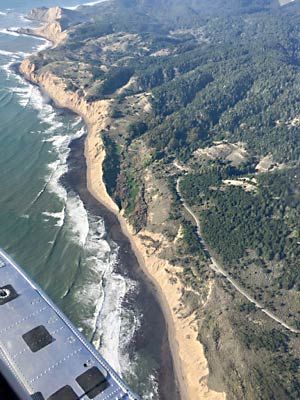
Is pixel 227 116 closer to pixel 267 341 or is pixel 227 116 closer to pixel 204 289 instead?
pixel 204 289

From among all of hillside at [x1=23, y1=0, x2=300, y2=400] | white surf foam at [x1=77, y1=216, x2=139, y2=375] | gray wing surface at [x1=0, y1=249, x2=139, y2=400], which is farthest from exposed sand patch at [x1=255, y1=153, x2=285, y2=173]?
gray wing surface at [x1=0, y1=249, x2=139, y2=400]

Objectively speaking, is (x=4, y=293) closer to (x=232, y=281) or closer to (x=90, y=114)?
(x=232, y=281)

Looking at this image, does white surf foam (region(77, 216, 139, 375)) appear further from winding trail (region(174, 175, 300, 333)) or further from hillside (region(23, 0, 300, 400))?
winding trail (region(174, 175, 300, 333))

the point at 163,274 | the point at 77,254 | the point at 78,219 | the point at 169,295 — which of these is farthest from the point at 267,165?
the point at 77,254

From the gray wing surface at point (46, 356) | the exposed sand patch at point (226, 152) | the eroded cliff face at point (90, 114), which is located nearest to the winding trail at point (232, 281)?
the eroded cliff face at point (90, 114)

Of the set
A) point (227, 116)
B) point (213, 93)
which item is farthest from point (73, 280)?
point (213, 93)

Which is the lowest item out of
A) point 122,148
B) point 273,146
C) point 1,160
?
point 273,146
